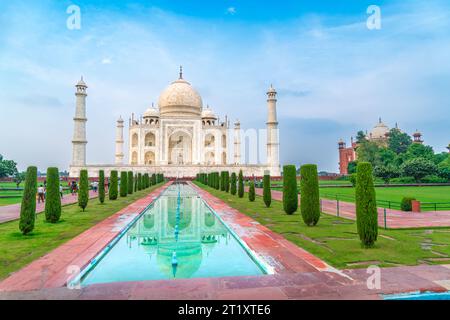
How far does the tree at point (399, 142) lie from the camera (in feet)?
129

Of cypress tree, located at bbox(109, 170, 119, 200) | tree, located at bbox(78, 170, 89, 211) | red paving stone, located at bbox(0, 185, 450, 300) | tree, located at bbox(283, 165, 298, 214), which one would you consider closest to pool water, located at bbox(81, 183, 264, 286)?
red paving stone, located at bbox(0, 185, 450, 300)

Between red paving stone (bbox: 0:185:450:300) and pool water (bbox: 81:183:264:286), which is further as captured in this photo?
pool water (bbox: 81:183:264:286)

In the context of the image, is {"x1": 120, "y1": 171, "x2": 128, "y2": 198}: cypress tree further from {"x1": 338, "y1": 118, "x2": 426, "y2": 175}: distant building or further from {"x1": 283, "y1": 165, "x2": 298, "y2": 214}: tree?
{"x1": 338, "y1": 118, "x2": 426, "y2": 175}: distant building

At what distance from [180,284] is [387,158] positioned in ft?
111

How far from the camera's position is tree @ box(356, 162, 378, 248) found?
15.3ft

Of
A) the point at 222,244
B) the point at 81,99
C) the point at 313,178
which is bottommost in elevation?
the point at 222,244

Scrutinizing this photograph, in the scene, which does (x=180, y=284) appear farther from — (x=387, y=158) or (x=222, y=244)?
(x=387, y=158)

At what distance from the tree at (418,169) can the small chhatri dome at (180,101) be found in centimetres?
2277

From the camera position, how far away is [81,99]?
2909cm

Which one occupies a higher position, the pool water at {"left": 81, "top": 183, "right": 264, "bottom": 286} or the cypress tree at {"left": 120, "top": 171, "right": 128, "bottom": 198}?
the cypress tree at {"left": 120, "top": 171, "right": 128, "bottom": 198}

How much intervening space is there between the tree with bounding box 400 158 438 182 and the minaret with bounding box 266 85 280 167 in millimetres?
11506

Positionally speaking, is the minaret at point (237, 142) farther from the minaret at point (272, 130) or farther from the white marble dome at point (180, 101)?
the minaret at point (272, 130)
